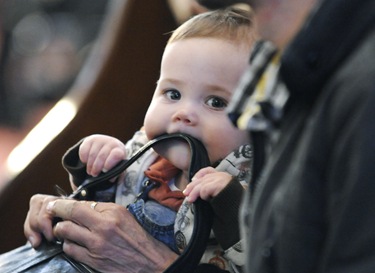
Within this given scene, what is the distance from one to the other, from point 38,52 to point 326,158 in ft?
10.4

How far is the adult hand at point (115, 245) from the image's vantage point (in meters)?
1.10

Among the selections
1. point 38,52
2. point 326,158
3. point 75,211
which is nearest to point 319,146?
point 326,158

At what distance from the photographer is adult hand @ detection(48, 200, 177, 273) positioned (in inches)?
43.5

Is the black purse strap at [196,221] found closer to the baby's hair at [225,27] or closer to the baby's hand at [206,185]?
the baby's hand at [206,185]

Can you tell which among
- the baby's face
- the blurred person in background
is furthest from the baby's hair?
the blurred person in background

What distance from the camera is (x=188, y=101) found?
3.60ft

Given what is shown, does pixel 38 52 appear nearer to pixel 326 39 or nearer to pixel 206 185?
pixel 206 185

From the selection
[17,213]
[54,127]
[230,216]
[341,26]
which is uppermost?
[341,26]

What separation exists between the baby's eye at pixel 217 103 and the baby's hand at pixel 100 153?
0.16 metres

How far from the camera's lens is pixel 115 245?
1.12 metres

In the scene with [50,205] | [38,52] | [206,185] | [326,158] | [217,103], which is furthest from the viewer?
[38,52]

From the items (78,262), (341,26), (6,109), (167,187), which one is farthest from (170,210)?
(6,109)

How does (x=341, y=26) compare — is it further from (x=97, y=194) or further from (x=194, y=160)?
(x=97, y=194)

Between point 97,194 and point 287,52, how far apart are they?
1.94 ft
